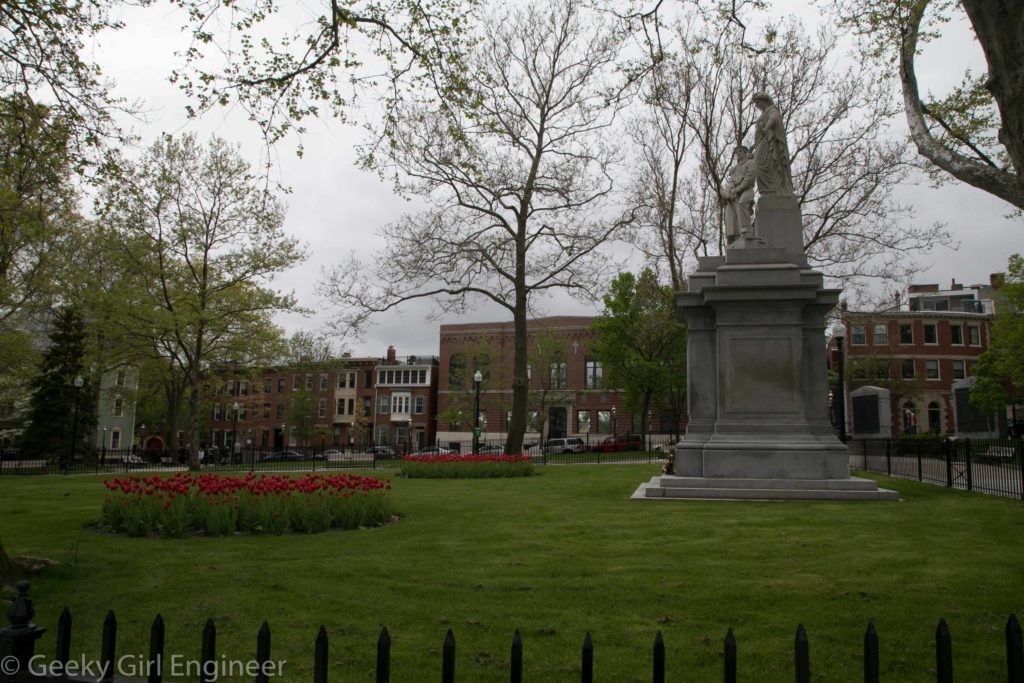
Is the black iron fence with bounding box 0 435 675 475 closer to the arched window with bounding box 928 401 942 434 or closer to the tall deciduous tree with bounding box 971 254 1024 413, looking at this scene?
the tall deciduous tree with bounding box 971 254 1024 413

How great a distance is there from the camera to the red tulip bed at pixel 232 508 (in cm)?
999

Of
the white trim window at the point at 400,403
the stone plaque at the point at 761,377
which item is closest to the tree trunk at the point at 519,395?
the stone plaque at the point at 761,377

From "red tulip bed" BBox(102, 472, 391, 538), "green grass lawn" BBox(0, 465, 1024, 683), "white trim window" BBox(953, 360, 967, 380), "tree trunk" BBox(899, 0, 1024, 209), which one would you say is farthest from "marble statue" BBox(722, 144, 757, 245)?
"white trim window" BBox(953, 360, 967, 380)

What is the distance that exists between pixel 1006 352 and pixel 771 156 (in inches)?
1481

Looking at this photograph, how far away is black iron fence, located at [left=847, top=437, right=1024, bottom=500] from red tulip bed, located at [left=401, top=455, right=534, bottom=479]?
10.5 meters

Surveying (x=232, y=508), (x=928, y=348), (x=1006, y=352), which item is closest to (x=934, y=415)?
(x=928, y=348)

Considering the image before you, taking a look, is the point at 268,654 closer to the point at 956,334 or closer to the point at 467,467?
the point at 467,467

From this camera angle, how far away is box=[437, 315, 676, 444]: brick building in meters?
69.9

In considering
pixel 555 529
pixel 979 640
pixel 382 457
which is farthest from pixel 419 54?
pixel 382 457

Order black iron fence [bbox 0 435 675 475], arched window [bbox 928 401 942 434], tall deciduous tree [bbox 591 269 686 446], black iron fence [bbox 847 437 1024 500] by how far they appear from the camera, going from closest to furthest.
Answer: black iron fence [bbox 847 437 1024 500]
black iron fence [bbox 0 435 675 475]
tall deciduous tree [bbox 591 269 686 446]
arched window [bbox 928 401 942 434]

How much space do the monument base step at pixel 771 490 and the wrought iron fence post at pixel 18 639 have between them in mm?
11383

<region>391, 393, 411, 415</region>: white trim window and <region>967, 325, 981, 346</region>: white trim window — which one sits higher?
<region>967, 325, 981, 346</region>: white trim window

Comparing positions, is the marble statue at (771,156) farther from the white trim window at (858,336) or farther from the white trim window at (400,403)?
the white trim window at (400,403)

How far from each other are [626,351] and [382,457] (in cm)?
1674
